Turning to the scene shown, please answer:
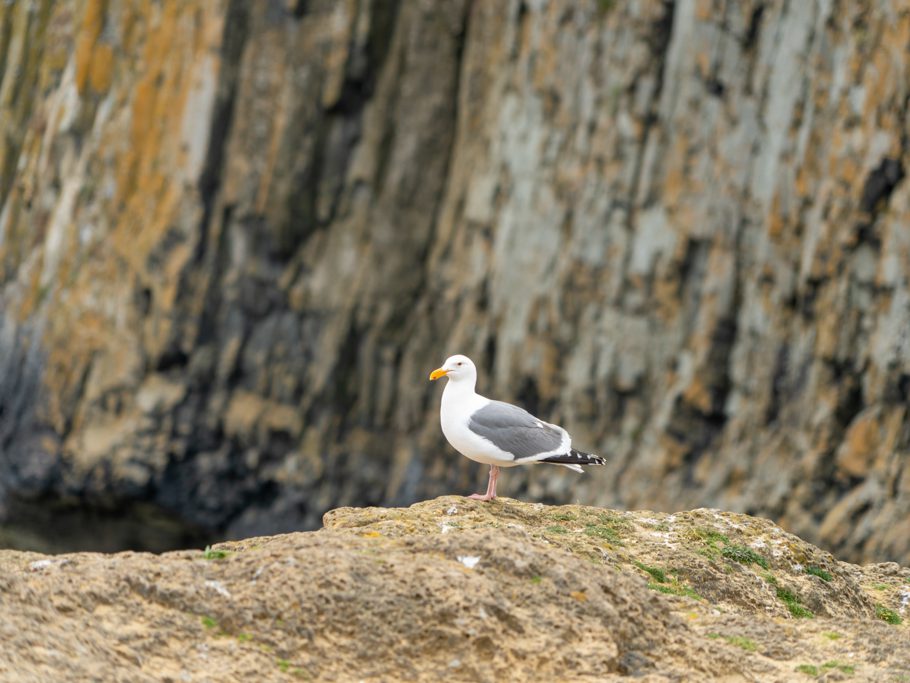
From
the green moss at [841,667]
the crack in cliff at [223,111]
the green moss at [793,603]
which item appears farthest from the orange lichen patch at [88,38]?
the green moss at [841,667]

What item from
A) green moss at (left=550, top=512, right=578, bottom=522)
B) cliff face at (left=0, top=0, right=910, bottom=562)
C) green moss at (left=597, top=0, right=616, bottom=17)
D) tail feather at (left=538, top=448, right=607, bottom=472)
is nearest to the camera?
green moss at (left=550, top=512, right=578, bottom=522)

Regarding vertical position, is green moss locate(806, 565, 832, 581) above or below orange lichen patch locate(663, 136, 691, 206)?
below

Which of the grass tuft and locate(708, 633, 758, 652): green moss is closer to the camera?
the grass tuft

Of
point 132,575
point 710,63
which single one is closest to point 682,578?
point 132,575

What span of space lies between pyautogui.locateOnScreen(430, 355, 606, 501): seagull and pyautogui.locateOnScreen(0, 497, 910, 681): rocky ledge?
1.99m

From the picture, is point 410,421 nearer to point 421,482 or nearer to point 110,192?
point 421,482

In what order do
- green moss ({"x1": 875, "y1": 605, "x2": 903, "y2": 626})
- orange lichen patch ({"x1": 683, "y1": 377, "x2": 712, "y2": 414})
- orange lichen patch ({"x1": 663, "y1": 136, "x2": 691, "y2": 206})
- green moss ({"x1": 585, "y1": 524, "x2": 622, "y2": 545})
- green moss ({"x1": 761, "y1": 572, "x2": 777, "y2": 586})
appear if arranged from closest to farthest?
green moss ({"x1": 761, "y1": 572, "x2": 777, "y2": 586}), green moss ({"x1": 585, "y1": 524, "x2": 622, "y2": 545}), green moss ({"x1": 875, "y1": 605, "x2": 903, "y2": 626}), orange lichen patch ({"x1": 683, "y1": 377, "x2": 712, "y2": 414}), orange lichen patch ({"x1": 663, "y1": 136, "x2": 691, "y2": 206})

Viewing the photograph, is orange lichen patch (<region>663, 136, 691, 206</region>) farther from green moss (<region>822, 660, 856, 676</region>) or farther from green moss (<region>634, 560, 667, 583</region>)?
green moss (<region>822, 660, 856, 676</region>)

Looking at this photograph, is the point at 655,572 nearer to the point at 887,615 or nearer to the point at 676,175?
the point at 887,615

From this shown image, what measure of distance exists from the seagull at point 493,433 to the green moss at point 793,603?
2.18 m

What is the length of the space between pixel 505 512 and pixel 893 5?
1840 cm

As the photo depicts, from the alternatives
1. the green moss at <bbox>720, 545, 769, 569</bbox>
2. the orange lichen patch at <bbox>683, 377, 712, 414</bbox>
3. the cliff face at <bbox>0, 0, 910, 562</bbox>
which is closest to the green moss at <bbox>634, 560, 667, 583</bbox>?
the green moss at <bbox>720, 545, 769, 569</bbox>

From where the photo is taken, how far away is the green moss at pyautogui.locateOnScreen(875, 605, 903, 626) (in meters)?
10.2

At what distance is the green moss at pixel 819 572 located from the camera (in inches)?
403
